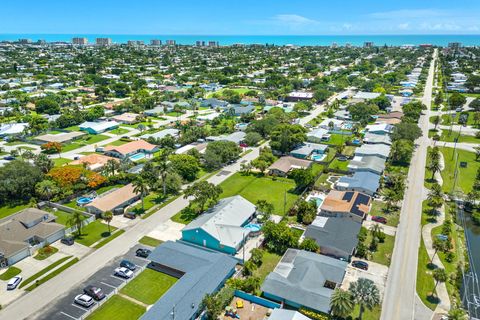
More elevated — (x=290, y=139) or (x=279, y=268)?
(x=290, y=139)

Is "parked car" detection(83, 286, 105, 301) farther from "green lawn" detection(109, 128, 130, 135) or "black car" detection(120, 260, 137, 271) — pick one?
"green lawn" detection(109, 128, 130, 135)

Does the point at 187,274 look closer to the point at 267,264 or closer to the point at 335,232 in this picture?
the point at 267,264

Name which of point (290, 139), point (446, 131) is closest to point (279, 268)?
point (290, 139)

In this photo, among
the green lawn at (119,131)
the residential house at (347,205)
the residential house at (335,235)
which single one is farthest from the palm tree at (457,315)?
the green lawn at (119,131)

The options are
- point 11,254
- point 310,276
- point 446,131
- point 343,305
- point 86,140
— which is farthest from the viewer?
point 446,131

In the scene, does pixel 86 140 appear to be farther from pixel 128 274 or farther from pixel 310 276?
pixel 310 276
